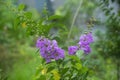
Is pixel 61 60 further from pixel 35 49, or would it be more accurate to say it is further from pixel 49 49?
pixel 35 49

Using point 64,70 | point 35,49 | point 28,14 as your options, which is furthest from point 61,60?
point 35,49

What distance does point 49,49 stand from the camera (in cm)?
225

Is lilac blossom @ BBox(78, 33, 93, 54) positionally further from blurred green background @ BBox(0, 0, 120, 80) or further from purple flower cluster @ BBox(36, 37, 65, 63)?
blurred green background @ BBox(0, 0, 120, 80)

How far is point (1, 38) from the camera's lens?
623cm

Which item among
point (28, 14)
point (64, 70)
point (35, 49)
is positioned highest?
point (35, 49)

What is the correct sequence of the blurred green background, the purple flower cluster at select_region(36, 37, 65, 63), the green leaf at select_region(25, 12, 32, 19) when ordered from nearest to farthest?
the purple flower cluster at select_region(36, 37, 65, 63) < the green leaf at select_region(25, 12, 32, 19) < the blurred green background

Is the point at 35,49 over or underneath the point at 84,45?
over

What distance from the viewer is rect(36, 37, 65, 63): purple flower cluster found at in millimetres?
2259

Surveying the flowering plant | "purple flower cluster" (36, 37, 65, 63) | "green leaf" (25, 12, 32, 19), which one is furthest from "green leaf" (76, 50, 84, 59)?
"green leaf" (25, 12, 32, 19)

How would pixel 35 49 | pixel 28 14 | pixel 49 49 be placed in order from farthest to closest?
pixel 35 49
pixel 28 14
pixel 49 49

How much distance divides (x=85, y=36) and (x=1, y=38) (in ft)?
12.9

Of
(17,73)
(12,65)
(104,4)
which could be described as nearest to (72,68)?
(104,4)

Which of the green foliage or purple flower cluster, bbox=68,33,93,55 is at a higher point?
purple flower cluster, bbox=68,33,93,55

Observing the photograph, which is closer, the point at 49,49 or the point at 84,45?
the point at 49,49
